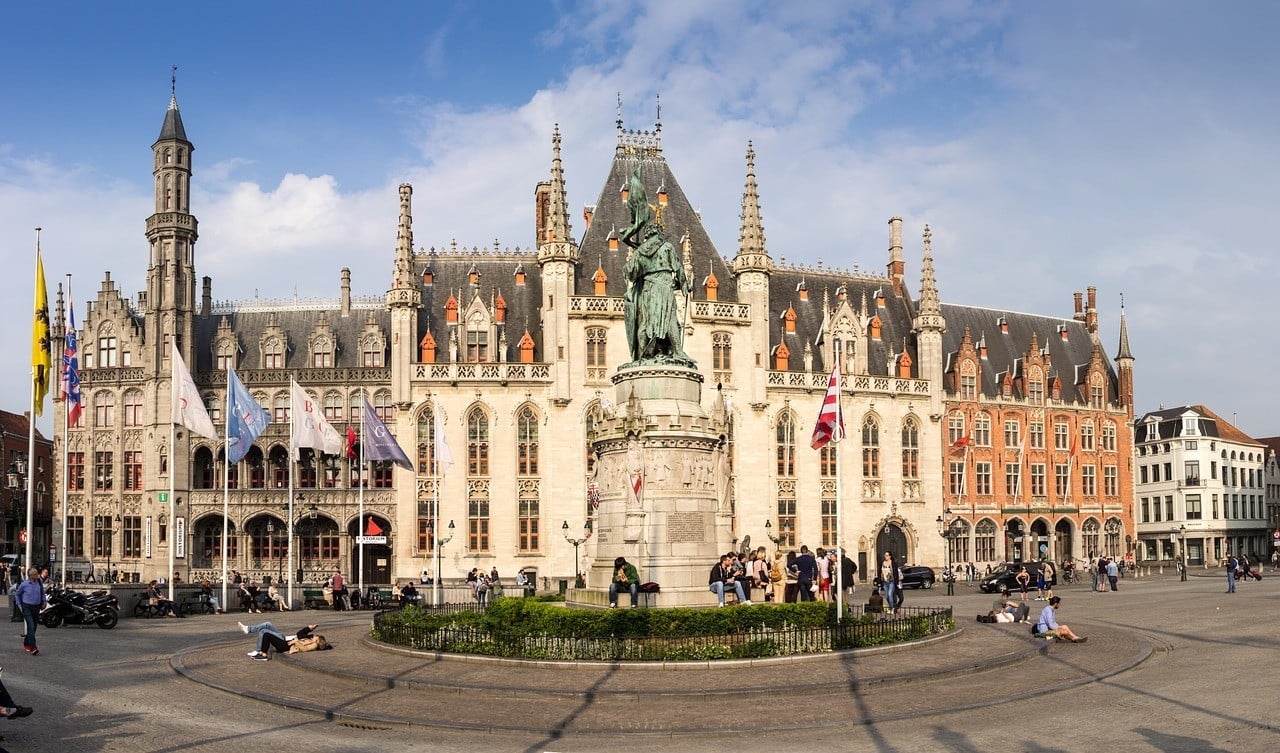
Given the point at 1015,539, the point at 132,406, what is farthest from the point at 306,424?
the point at 1015,539

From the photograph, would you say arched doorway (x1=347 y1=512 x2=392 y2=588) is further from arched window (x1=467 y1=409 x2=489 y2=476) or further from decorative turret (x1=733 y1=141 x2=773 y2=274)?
decorative turret (x1=733 y1=141 x2=773 y2=274)

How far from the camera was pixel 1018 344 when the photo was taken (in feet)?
250

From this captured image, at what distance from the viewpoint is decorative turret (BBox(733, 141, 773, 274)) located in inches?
2461

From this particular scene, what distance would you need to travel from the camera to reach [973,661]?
74.1 ft

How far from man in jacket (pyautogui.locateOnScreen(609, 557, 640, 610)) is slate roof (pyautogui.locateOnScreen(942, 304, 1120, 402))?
165 ft

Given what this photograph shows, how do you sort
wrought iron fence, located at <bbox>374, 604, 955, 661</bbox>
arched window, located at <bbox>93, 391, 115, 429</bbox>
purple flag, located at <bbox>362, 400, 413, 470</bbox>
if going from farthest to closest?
1. arched window, located at <bbox>93, 391, 115, 429</bbox>
2. purple flag, located at <bbox>362, 400, 413, 470</bbox>
3. wrought iron fence, located at <bbox>374, 604, 955, 661</bbox>

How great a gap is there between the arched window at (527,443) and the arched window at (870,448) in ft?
62.3

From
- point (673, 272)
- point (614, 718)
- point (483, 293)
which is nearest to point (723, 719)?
point (614, 718)

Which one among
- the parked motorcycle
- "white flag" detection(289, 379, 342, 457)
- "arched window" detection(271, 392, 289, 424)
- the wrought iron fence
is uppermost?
"arched window" detection(271, 392, 289, 424)

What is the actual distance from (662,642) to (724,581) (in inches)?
150

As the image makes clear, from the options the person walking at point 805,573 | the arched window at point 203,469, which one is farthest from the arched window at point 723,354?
the person walking at point 805,573

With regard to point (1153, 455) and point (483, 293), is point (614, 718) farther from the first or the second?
point (1153, 455)

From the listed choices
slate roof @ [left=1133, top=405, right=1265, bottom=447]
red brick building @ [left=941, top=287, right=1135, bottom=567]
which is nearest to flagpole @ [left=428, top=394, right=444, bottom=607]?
red brick building @ [left=941, top=287, right=1135, bottom=567]

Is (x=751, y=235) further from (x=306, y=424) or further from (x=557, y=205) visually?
(x=306, y=424)
